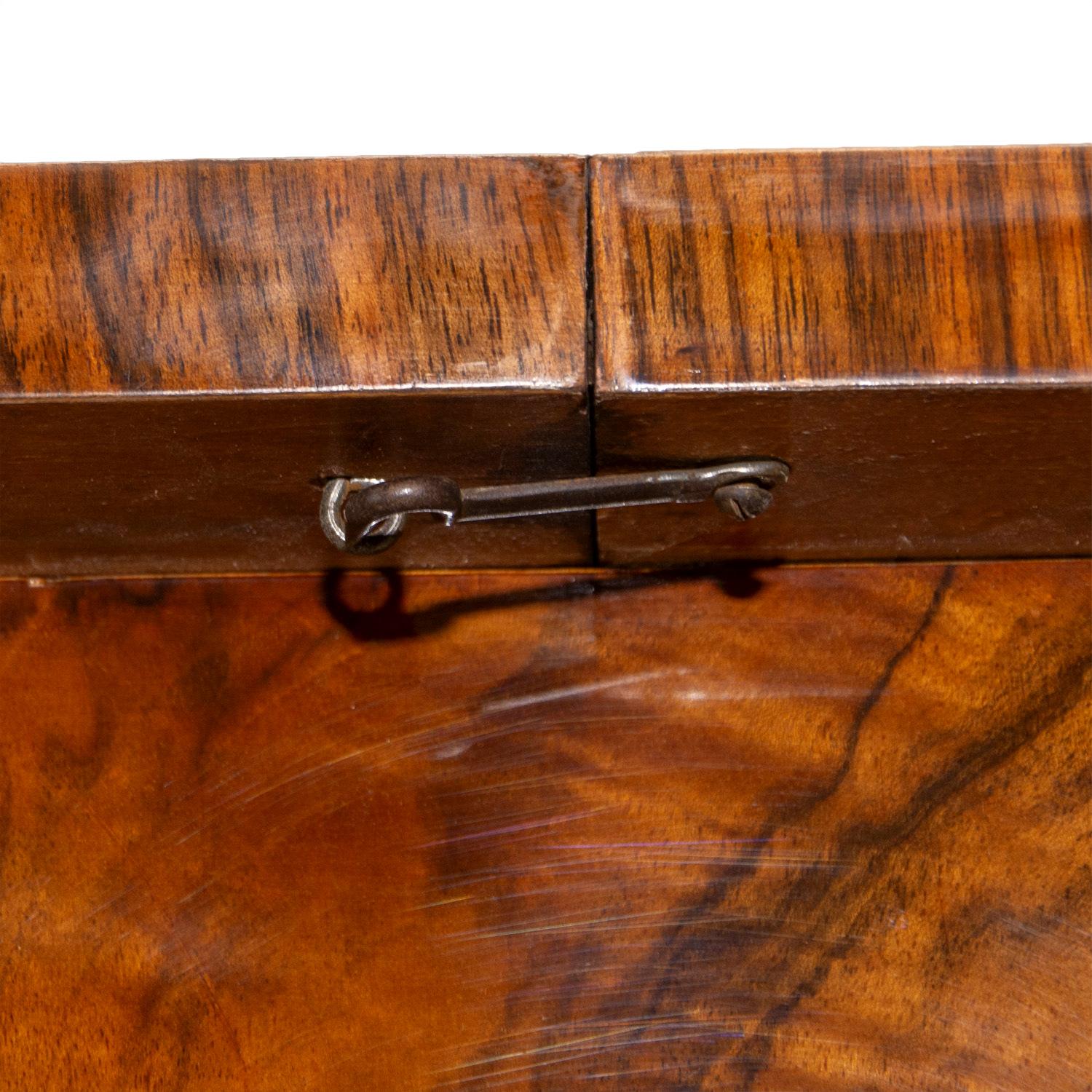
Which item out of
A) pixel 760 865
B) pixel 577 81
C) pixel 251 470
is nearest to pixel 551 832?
pixel 760 865

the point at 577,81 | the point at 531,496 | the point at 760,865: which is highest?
the point at 577,81

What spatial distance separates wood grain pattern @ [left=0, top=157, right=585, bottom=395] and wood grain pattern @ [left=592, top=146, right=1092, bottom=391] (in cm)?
3

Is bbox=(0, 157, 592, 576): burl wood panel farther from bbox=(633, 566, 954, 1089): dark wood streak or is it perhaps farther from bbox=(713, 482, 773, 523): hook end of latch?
bbox=(633, 566, 954, 1089): dark wood streak

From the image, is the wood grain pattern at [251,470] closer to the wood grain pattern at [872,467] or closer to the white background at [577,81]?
the wood grain pattern at [872,467]

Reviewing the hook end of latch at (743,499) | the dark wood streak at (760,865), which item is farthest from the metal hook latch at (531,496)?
the dark wood streak at (760,865)

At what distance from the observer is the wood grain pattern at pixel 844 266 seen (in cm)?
42

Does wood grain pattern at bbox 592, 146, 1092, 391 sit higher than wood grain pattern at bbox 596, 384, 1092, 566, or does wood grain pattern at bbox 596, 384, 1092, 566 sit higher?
wood grain pattern at bbox 592, 146, 1092, 391

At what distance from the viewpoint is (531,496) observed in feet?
1.45

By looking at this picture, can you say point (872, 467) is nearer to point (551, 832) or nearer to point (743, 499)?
point (743, 499)

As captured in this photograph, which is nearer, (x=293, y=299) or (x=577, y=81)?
(x=293, y=299)

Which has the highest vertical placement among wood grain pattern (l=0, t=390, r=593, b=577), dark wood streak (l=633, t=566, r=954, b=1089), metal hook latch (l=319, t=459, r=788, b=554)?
wood grain pattern (l=0, t=390, r=593, b=577)

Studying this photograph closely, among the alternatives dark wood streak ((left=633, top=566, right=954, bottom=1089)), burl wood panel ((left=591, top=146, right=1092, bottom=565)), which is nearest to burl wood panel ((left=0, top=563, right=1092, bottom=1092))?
dark wood streak ((left=633, top=566, right=954, bottom=1089))

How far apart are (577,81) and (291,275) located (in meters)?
0.19

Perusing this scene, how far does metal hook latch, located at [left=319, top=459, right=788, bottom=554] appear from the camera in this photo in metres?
0.43
